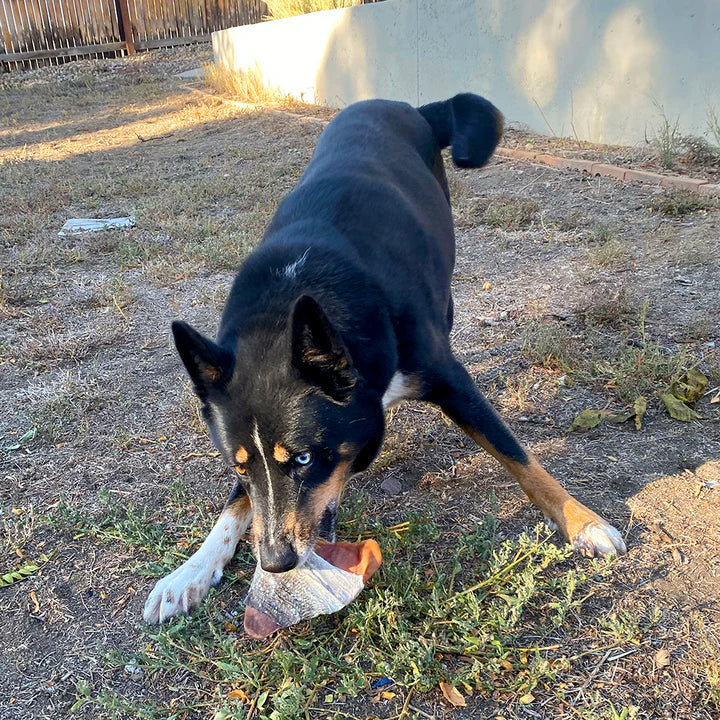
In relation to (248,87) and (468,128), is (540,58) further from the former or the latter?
(248,87)

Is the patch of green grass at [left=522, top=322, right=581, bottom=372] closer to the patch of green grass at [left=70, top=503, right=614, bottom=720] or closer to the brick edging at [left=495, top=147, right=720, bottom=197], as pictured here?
the patch of green grass at [left=70, top=503, right=614, bottom=720]

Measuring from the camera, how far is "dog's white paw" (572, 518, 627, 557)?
2.33 m

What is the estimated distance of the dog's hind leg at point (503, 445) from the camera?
2.46m

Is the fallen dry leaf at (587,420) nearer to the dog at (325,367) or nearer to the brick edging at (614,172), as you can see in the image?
the dog at (325,367)

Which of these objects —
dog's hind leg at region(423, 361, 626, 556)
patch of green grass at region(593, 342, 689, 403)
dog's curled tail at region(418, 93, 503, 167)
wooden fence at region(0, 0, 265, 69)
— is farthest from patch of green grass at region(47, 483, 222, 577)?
wooden fence at region(0, 0, 265, 69)

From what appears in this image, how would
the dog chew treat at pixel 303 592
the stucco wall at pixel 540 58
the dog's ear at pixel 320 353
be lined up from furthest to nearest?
the stucco wall at pixel 540 58 → the dog chew treat at pixel 303 592 → the dog's ear at pixel 320 353

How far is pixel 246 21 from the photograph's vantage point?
19.2 meters

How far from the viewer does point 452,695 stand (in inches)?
75.3

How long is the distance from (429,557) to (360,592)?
1.10 feet

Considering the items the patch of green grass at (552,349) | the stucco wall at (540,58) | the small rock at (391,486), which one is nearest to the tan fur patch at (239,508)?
the small rock at (391,486)

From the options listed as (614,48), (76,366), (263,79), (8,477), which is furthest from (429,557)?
(263,79)

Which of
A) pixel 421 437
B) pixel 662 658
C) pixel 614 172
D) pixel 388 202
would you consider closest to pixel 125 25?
pixel 614 172

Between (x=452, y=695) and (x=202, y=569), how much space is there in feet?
3.19

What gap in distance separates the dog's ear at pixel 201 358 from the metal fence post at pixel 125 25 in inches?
752
